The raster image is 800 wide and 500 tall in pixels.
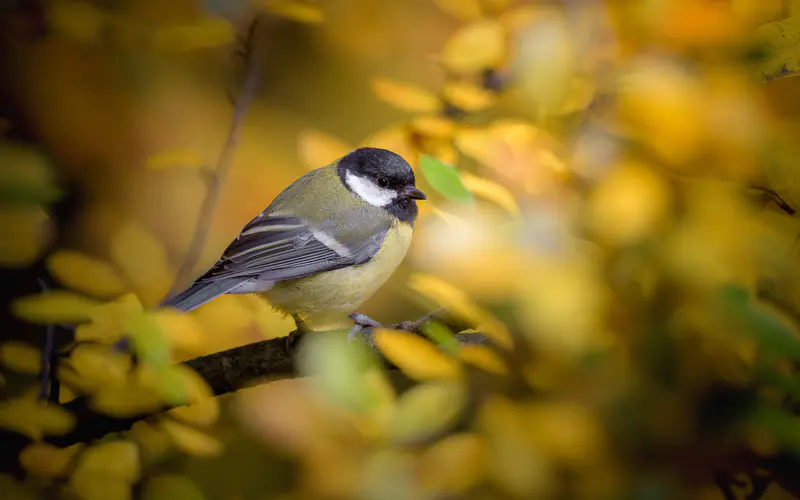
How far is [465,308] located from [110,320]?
0.42 metres

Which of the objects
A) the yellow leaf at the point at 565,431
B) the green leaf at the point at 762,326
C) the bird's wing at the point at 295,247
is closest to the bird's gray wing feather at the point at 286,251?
the bird's wing at the point at 295,247

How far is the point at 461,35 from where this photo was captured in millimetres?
919

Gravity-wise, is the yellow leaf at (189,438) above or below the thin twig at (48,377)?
below

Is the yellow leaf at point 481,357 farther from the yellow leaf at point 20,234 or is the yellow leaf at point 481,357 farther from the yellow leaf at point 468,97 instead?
the yellow leaf at point 20,234

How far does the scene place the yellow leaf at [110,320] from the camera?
74 centimetres

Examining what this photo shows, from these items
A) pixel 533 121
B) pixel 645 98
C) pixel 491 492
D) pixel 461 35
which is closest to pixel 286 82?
pixel 461 35

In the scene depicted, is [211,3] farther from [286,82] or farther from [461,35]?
[461,35]

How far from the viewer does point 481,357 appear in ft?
2.54

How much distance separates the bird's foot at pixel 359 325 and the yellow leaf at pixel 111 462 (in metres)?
0.31

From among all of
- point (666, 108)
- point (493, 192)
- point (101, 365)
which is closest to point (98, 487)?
point (101, 365)

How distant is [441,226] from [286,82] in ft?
1.38

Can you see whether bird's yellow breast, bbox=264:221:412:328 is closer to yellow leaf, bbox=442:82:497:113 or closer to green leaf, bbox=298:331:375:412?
green leaf, bbox=298:331:375:412

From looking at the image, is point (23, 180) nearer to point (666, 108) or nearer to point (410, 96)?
point (410, 96)

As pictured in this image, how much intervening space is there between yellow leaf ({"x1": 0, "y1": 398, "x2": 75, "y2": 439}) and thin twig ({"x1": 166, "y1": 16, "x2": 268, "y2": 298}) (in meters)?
0.23
